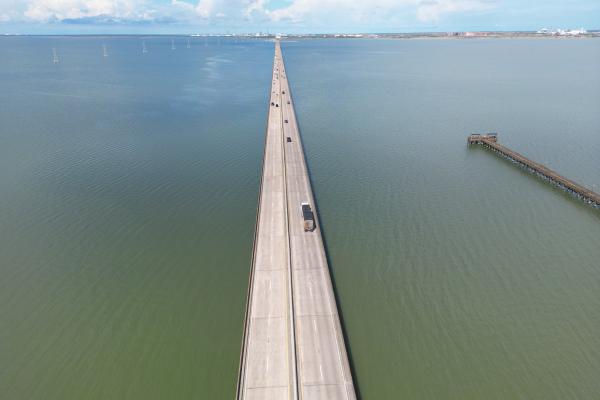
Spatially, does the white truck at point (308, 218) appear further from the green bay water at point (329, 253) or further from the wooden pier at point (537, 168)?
the wooden pier at point (537, 168)

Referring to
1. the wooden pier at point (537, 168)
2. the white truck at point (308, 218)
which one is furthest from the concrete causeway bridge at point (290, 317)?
the wooden pier at point (537, 168)

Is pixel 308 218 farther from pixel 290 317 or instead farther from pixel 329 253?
pixel 290 317

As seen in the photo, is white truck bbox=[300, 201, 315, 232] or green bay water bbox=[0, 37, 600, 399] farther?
white truck bbox=[300, 201, 315, 232]

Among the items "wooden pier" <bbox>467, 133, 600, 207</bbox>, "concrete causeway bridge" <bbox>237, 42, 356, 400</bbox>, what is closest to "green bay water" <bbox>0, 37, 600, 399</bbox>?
"wooden pier" <bbox>467, 133, 600, 207</bbox>

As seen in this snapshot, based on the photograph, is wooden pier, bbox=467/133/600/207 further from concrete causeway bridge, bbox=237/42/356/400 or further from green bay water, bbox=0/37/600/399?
concrete causeway bridge, bbox=237/42/356/400

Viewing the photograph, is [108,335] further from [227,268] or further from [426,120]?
[426,120]

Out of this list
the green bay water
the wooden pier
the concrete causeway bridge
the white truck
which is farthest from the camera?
the wooden pier

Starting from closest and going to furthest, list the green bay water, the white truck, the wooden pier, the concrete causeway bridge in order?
the concrete causeway bridge, the green bay water, the white truck, the wooden pier
